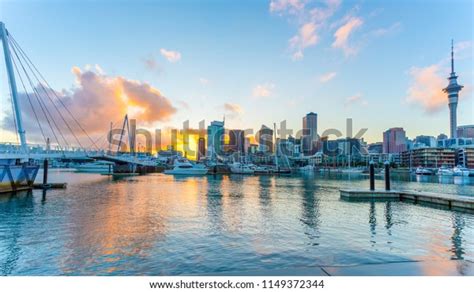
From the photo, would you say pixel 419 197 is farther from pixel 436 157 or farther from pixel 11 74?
pixel 436 157

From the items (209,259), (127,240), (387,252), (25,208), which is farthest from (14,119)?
(387,252)

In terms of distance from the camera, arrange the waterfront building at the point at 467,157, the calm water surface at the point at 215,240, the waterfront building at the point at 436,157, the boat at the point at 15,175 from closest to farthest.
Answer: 1. the calm water surface at the point at 215,240
2. the boat at the point at 15,175
3. the waterfront building at the point at 467,157
4. the waterfront building at the point at 436,157

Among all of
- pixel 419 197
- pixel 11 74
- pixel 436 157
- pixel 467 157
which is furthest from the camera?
pixel 436 157

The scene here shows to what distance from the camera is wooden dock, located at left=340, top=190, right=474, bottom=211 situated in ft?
73.8

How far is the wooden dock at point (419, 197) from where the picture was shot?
22500mm

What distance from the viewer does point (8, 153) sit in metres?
33.2

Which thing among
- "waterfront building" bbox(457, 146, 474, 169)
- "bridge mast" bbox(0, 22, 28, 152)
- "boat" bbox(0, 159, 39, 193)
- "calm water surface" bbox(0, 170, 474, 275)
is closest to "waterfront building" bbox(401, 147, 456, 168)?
"waterfront building" bbox(457, 146, 474, 169)

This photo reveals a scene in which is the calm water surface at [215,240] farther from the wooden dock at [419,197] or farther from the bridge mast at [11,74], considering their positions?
the bridge mast at [11,74]

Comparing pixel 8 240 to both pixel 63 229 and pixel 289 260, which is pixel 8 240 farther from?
pixel 289 260

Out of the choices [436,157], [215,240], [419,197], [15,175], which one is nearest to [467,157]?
[436,157]

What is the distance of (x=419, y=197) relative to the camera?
88.5 feet

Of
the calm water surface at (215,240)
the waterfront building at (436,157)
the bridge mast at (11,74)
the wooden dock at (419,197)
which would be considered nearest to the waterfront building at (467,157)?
the waterfront building at (436,157)

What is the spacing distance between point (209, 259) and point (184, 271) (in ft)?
4.16
